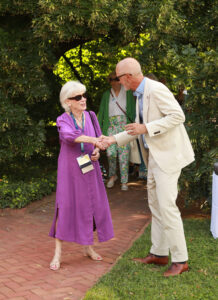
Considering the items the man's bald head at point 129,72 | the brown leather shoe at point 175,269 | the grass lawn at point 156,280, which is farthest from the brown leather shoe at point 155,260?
the man's bald head at point 129,72

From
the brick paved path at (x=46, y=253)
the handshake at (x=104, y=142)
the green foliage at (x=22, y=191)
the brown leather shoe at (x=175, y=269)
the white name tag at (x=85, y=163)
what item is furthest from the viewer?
the green foliage at (x=22, y=191)

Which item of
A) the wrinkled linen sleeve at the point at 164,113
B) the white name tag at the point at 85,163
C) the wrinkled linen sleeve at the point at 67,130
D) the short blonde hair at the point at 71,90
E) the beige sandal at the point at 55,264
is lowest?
the beige sandal at the point at 55,264

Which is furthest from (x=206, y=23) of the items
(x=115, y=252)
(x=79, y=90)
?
(x=115, y=252)

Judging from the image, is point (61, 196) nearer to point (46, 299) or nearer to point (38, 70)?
point (46, 299)

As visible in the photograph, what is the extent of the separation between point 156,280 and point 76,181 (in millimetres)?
1326

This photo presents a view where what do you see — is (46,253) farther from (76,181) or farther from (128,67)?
(128,67)

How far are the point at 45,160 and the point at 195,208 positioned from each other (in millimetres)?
4220

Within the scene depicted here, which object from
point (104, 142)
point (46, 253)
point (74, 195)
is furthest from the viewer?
point (46, 253)

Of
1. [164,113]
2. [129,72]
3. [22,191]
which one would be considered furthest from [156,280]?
[22,191]

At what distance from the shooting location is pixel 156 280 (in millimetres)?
4395

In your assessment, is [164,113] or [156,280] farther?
[156,280]

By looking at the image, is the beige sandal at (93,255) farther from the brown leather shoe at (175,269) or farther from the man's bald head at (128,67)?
the man's bald head at (128,67)

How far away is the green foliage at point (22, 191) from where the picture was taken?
742 cm

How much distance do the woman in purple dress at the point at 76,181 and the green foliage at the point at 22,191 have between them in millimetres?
2601
